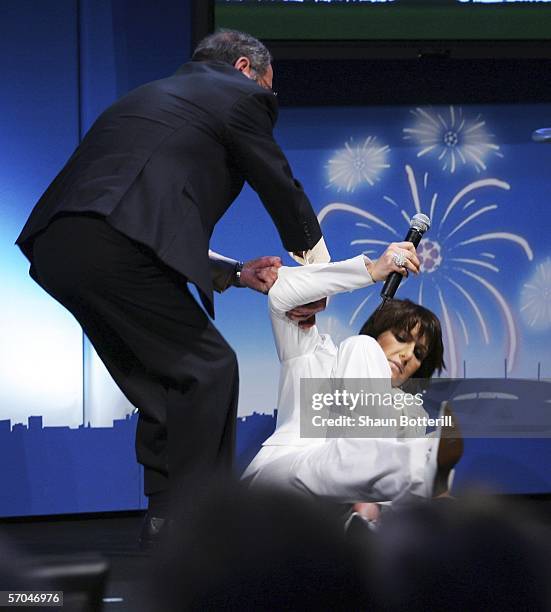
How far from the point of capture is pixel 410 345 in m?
2.52

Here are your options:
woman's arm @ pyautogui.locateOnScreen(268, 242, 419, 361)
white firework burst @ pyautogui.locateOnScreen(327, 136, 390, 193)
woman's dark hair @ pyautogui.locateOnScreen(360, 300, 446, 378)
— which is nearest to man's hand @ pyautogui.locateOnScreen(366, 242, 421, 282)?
woman's arm @ pyautogui.locateOnScreen(268, 242, 419, 361)

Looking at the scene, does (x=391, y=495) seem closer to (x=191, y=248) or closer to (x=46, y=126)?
(x=191, y=248)

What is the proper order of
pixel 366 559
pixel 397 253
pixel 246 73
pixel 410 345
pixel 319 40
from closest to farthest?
pixel 366 559 < pixel 397 253 < pixel 246 73 < pixel 410 345 < pixel 319 40

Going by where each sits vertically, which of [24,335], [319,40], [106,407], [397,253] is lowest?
[106,407]

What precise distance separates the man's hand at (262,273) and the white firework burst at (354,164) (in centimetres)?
150

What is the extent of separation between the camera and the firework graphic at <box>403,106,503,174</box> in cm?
384

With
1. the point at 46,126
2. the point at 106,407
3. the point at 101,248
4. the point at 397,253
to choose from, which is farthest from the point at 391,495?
the point at 46,126

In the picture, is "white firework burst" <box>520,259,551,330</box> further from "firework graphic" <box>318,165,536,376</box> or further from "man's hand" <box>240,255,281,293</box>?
"man's hand" <box>240,255,281,293</box>

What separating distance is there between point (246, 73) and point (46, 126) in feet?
4.71

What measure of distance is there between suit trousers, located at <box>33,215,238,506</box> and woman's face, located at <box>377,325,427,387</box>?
485 mm

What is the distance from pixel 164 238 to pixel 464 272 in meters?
2.10

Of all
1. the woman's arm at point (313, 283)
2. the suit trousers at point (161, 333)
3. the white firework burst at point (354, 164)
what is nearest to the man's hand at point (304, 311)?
the woman's arm at point (313, 283)

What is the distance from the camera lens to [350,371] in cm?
204

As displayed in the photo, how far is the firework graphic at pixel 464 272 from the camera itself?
387 cm
